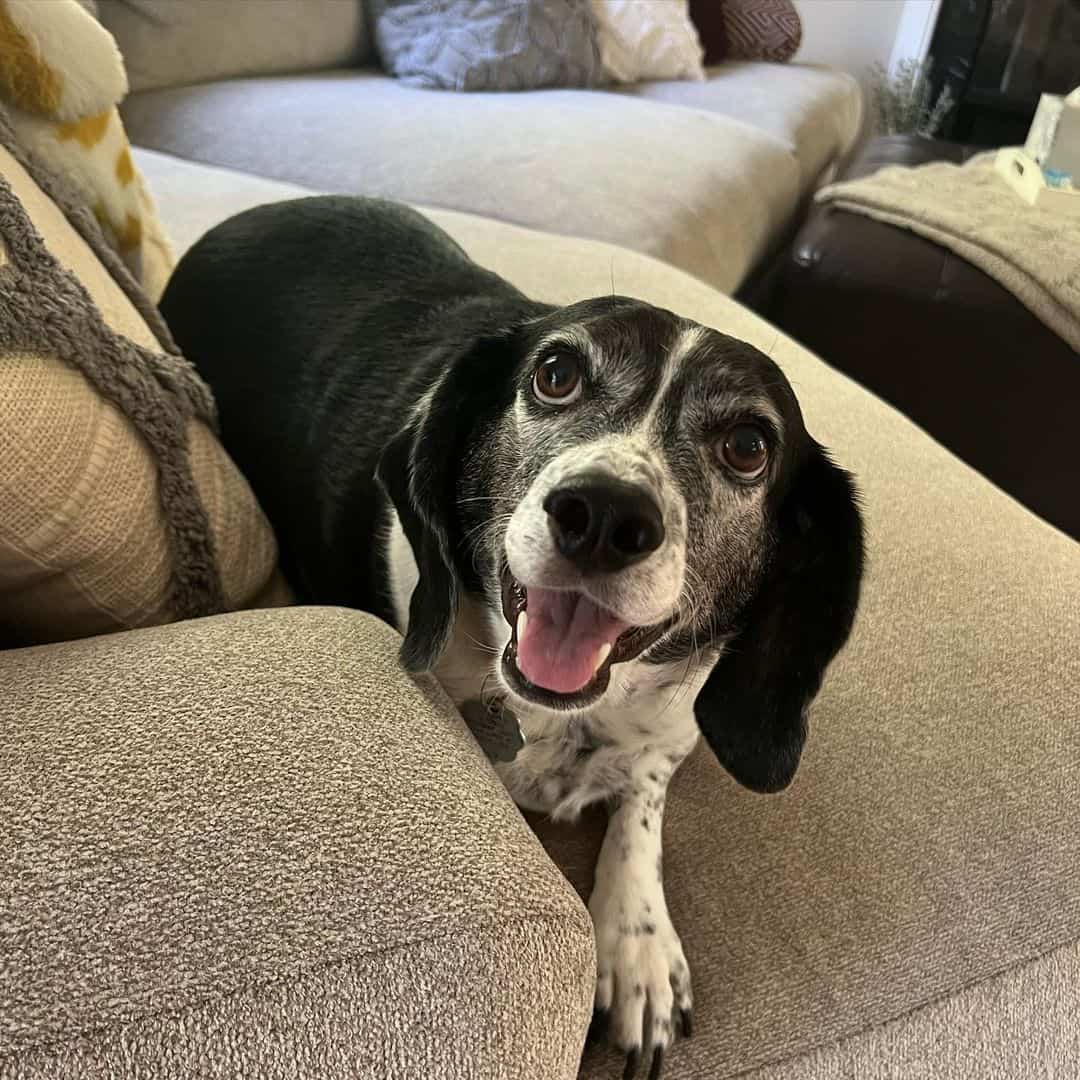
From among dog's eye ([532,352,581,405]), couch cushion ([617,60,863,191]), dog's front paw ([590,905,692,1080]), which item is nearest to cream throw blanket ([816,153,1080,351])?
couch cushion ([617,60,863,191])

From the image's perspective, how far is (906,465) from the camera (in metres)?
1.58

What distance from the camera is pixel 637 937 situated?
100cm

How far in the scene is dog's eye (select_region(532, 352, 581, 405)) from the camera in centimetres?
108

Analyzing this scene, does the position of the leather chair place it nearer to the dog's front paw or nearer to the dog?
the dog

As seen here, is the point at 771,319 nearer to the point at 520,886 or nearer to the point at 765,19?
the point at 520,886

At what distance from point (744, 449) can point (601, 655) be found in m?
0.29

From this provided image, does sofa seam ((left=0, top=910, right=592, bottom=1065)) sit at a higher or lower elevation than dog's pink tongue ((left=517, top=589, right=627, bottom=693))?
higher

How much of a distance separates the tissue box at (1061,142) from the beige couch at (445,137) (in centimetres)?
82

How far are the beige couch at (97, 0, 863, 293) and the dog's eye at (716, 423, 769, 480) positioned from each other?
4.98 ft

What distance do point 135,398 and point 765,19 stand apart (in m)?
4.75

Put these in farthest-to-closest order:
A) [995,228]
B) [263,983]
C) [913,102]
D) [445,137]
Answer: [913,102]
[445,137]
[995,228]
[263,983]

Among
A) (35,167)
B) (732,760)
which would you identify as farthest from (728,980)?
(35,167)

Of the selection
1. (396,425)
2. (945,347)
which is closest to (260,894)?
(396,425)

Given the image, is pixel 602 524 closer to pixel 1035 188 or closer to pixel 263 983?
pixel 263 983
